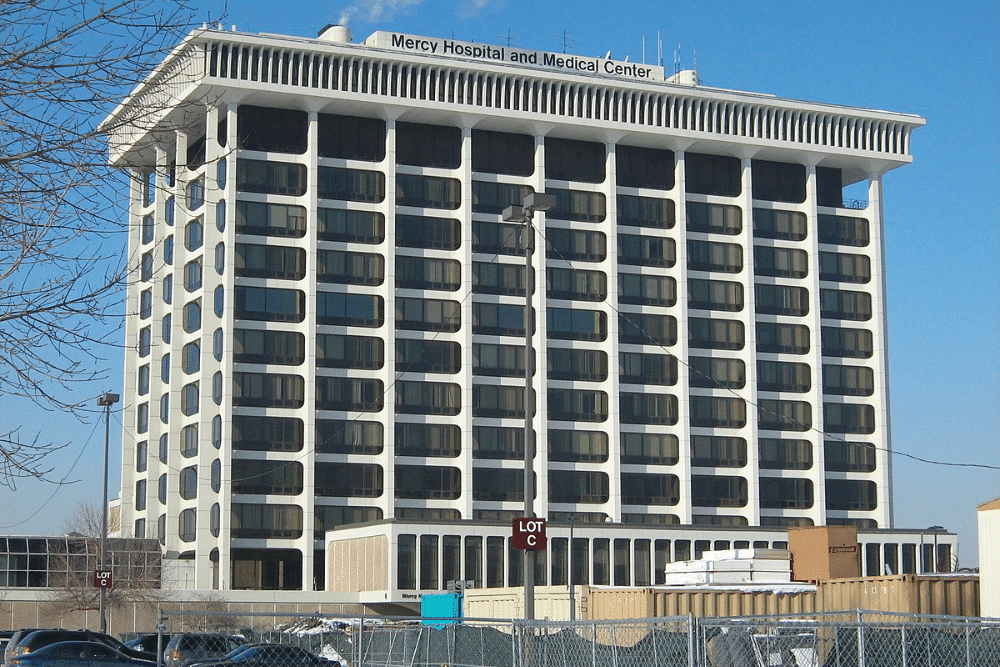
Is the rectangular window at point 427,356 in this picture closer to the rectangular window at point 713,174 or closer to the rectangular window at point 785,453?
the rectangular window at point 713,174

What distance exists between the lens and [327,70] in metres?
102

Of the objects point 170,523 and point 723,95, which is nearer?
point 170,523

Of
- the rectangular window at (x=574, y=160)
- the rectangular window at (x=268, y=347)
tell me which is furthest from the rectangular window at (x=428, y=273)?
the rectangular window at (x=574, y=160)

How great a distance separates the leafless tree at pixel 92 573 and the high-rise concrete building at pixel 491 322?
9.60 ft

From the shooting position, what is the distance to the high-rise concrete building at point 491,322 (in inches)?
3861

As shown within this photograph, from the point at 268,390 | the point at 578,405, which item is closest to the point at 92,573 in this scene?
the point at 268,390

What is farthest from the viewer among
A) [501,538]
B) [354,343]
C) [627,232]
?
[627,232]

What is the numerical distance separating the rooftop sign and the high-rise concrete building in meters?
0.23

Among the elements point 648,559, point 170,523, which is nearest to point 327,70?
point 170,523

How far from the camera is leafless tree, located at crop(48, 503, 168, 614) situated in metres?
89.1

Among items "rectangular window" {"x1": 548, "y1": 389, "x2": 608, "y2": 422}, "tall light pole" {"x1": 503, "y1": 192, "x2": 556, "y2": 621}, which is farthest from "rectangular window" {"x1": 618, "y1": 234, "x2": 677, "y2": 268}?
"tall light pole" {"x1": 503, "y1": 192, "x2": 556, "y2": 621}

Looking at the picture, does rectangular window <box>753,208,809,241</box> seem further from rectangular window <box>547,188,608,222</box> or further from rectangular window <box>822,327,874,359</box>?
rectangular window <box>547,188,608,222</box>

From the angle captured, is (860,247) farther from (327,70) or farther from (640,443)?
(327,70)

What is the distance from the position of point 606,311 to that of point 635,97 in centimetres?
1655
